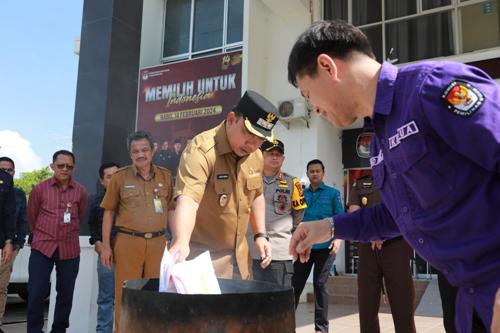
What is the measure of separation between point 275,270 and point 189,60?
6.39 meters

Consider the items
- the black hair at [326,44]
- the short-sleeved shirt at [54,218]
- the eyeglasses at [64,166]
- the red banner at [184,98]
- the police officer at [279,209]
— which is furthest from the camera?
the red banner at [184,98]

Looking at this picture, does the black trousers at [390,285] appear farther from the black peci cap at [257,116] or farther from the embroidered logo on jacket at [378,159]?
the embroidered logo on jacket at [378,159]

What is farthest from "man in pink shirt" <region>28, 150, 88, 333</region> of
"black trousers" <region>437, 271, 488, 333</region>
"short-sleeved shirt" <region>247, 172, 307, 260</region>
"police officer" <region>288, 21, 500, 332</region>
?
"police officer" <region>288, 21, 500, 332</region>

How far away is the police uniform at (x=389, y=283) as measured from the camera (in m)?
3.76

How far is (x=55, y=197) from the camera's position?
4676 mm

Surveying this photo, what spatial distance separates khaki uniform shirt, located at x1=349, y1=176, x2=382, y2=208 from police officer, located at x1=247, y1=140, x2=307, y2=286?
568mm

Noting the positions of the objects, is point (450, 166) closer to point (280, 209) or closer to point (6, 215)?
point (280, 209)

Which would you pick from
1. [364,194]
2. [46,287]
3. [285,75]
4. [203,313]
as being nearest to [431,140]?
[203,313]

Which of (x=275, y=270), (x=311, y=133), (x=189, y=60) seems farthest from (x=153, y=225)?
(x=189, y=60)

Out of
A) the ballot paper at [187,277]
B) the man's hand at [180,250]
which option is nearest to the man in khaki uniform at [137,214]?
the man's hand at [180,250]

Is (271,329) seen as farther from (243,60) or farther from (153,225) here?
(243,60)

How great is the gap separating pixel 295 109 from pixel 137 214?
15.8 feet

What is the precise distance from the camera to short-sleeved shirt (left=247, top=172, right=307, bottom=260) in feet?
14.4

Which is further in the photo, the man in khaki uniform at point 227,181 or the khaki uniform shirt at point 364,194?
the khaki uniform shirt at point 364,194
